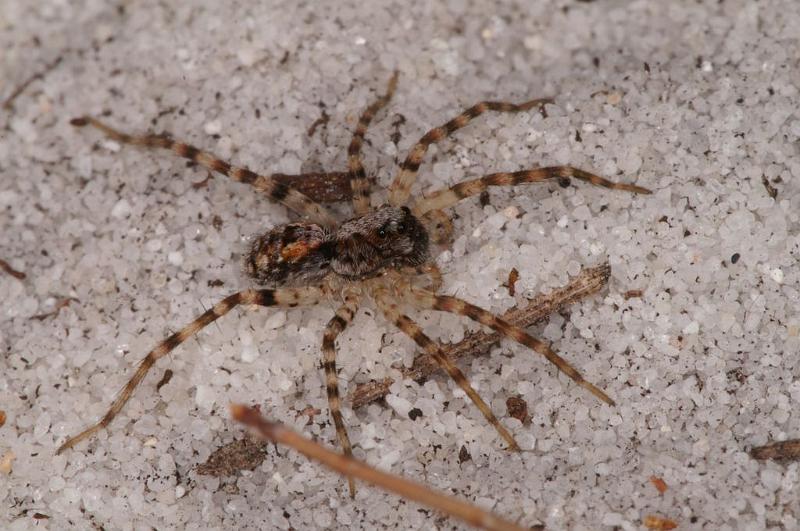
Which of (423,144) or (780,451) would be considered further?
(423,144)

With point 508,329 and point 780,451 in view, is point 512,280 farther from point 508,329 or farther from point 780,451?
point 780,451

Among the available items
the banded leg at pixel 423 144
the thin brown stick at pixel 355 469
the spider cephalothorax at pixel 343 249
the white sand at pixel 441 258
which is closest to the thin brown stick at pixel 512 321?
the white sand at pixel 441 258

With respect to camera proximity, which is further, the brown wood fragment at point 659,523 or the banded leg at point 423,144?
the banded leg at point 423,144

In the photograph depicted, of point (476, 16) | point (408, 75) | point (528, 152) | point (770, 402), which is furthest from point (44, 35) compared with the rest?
point (770, 402)

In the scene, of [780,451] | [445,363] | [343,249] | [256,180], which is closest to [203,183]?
[256,180]

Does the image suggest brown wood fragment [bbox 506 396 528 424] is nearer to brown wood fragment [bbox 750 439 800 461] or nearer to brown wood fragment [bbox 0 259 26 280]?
brown wood fragment [bbox 750 439 800 461]

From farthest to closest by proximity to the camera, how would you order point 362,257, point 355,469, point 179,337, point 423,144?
point 423,144 → point 362,257 → point 179,337 → point 355,469

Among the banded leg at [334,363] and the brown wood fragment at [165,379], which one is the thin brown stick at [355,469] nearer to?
the banded leg at [334,363]
